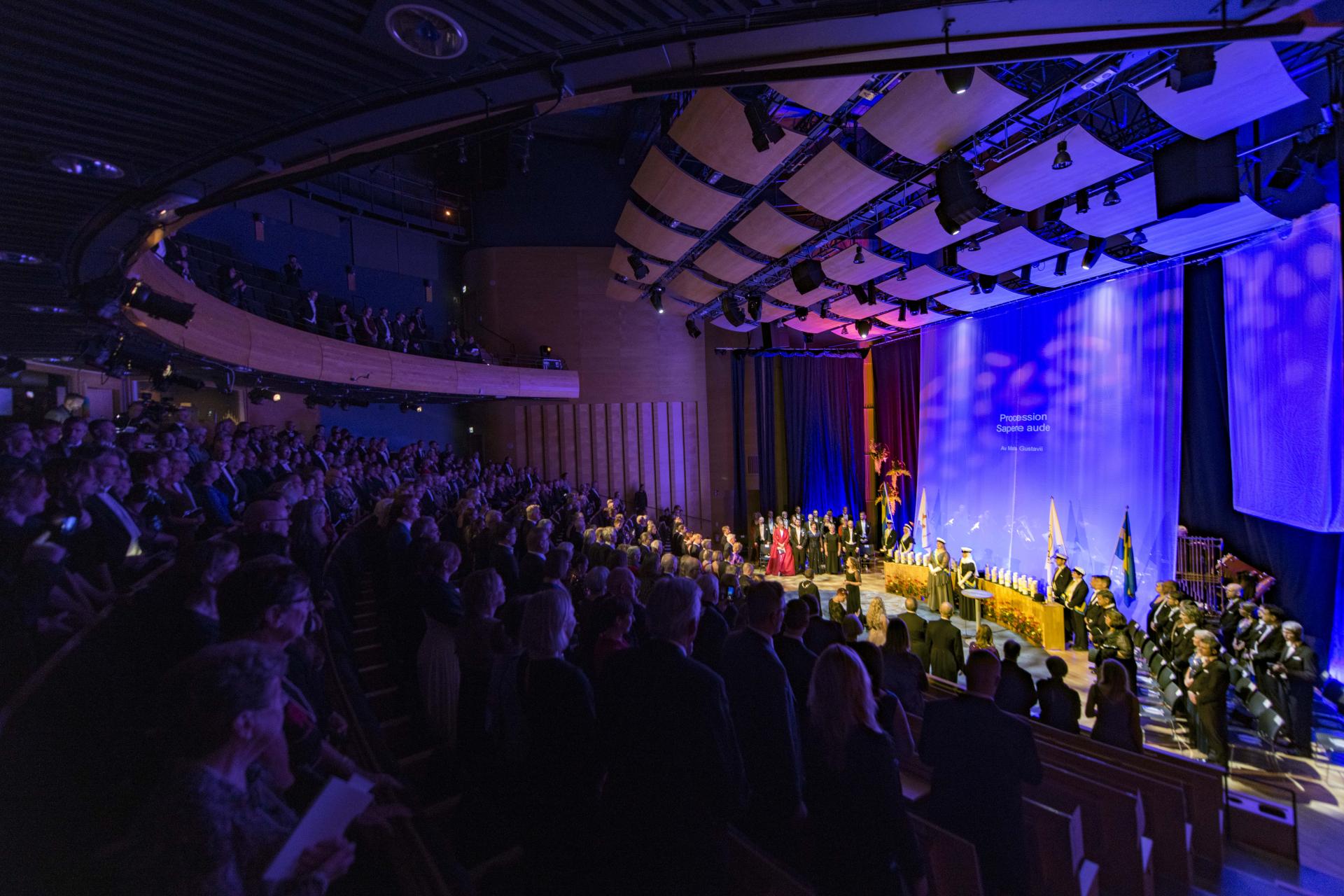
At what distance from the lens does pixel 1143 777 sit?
10.4ft

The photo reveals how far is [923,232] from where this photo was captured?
26.9 ft

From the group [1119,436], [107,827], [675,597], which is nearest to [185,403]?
[107,827]

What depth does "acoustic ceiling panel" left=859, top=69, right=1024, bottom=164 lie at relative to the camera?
513cm

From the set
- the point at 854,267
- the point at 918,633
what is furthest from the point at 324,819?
the point at 854,267

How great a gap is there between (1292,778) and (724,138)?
25.5 ft

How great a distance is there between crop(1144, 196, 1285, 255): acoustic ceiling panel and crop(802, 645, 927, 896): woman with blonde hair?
313 inches

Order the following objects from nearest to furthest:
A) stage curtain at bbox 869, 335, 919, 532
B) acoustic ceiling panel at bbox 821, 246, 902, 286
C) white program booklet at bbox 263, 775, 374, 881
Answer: white program booklet at bbox 263, 775, 374, 881, acoustic ceiling panel at bbox 821, 246, 902, 286, stage curtain at bbox 869, 335, 919, 532

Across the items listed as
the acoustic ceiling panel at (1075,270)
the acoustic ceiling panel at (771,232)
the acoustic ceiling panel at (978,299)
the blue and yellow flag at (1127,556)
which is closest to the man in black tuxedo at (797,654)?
the acoustic ceiling panel at (771,232)

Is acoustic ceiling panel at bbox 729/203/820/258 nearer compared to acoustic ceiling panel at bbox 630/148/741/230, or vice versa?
acoustic ceiling panel at bbox 630/148/741/230

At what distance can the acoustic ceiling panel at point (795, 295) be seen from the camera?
11.7 m

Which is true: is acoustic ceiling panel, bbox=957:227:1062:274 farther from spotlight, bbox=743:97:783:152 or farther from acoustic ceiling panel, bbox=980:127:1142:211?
spotlight, bbox=743:97:783:152

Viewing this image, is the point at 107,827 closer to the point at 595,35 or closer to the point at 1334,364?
the point at 595,35

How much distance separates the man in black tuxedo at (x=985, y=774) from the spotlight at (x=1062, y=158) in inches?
204

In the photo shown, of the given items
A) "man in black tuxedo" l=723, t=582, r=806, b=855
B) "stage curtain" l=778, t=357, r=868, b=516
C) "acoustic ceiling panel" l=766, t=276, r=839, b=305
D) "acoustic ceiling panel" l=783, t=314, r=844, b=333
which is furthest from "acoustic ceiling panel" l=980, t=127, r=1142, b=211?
"stage curtain" l=778, t=357, r=868, b=516
